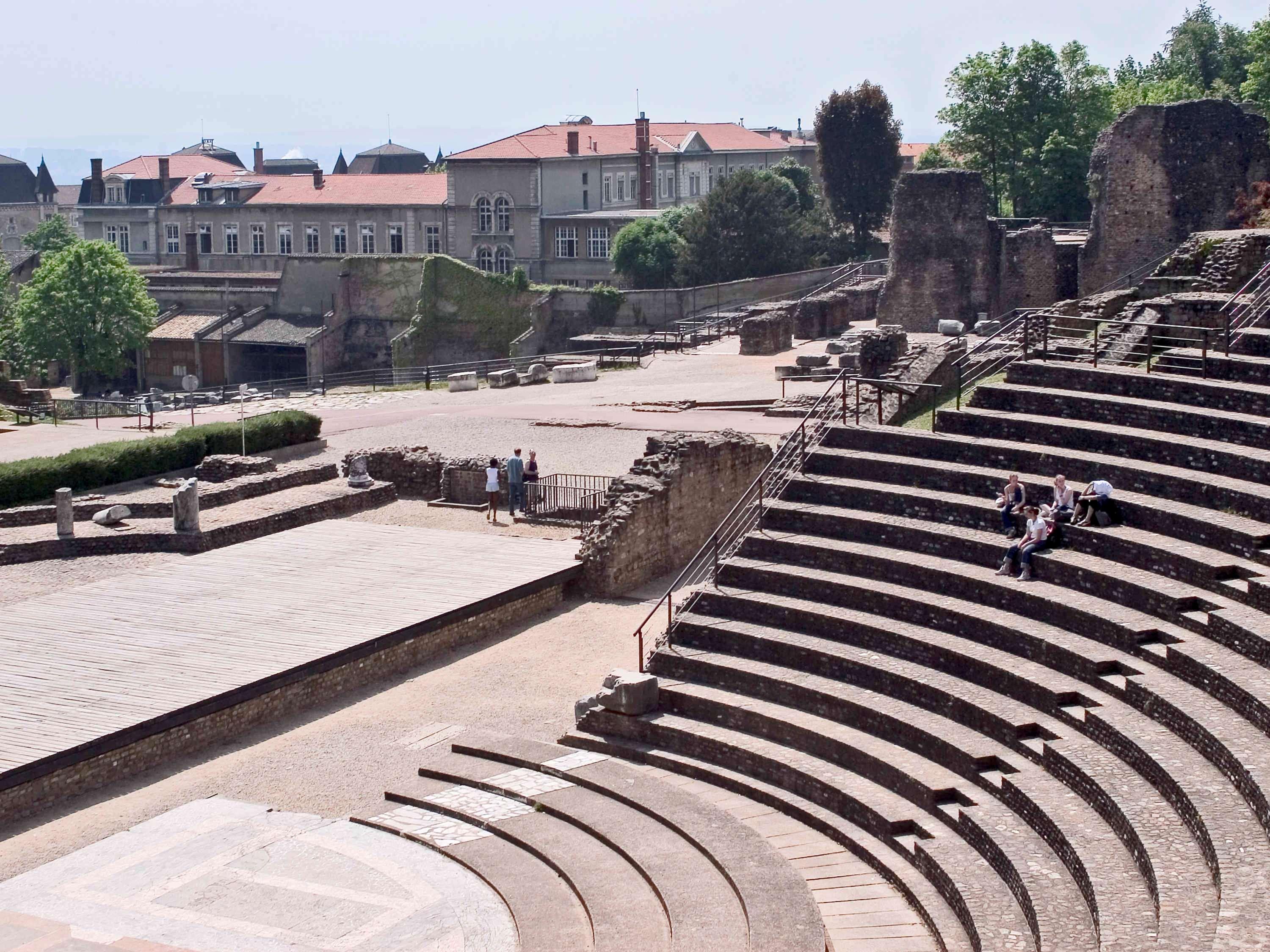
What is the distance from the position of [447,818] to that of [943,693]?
17.2 feet

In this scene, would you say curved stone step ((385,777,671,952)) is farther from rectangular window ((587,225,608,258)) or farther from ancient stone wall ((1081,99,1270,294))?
rectangular window ((587,225,608,258))

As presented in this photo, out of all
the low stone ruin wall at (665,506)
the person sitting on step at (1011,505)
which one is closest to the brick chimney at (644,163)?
the low stone ruin wall at (665,506)

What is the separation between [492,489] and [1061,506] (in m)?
12.1

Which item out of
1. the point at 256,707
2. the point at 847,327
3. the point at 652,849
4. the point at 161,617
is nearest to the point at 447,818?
the point at 652,849

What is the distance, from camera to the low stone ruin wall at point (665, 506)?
990 inches

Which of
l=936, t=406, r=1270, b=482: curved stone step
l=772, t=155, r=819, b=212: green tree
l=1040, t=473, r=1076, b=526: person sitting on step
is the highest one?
l=772, t=155, r=819, b=212: green tree

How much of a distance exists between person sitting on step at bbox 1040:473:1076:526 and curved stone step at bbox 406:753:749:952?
5838 millimetres

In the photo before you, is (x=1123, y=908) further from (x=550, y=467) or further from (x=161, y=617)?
(x=550, y=467)

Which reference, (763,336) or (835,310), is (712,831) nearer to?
(763,336)

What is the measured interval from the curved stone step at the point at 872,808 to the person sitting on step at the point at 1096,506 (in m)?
4.25

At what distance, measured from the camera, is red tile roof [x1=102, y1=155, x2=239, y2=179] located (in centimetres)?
9262

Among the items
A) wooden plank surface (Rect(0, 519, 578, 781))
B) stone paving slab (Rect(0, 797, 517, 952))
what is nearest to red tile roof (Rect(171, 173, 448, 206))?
wooden plank surface (Rect(0, 519, 578, 781))

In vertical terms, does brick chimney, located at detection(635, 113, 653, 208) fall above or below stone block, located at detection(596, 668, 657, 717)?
above

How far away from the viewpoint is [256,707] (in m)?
19.7
